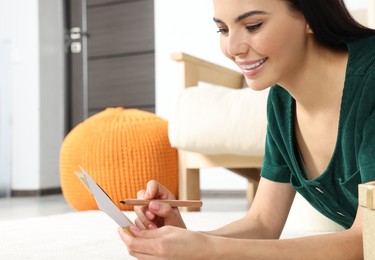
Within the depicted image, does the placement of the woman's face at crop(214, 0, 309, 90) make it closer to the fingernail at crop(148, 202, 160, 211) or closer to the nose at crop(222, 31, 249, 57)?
the nose at crop(222, 31, 249, 57)

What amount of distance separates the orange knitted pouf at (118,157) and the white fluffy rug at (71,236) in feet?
0.38

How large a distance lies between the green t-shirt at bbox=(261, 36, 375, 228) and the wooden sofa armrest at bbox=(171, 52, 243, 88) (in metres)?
1.37

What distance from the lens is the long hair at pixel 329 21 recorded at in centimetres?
80

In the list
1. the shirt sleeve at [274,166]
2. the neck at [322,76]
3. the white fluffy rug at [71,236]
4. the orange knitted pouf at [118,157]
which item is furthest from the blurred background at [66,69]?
the neck at [322,76]

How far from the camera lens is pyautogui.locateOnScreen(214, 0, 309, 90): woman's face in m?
0.78

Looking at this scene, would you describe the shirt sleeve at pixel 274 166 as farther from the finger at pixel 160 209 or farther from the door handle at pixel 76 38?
the door handle at pixel 76 38

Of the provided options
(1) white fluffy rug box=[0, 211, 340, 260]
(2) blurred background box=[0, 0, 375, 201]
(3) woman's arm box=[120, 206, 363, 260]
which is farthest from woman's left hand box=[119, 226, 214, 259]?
(2) blurred background box=[0, 0, 375, 201]

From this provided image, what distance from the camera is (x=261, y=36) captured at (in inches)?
30.8

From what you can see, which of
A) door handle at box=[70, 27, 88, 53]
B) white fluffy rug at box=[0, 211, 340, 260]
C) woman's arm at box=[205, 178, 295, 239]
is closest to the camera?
woman's arm at box=[205, 178, 295, 239]

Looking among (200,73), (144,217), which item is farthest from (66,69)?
(144,217)

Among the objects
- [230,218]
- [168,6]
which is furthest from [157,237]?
[168,6]

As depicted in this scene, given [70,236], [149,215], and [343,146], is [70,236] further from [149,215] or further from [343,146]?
[343,146]

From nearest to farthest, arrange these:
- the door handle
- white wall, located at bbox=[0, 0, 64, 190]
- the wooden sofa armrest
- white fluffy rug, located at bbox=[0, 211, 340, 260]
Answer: white fluffy rug, located at bbox=[0, 211, 340, 260]
the wooden sofa armrest
white wall, located at bbox=[0, 0, 64, 190]
the door handle

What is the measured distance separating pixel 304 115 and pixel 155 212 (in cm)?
28
